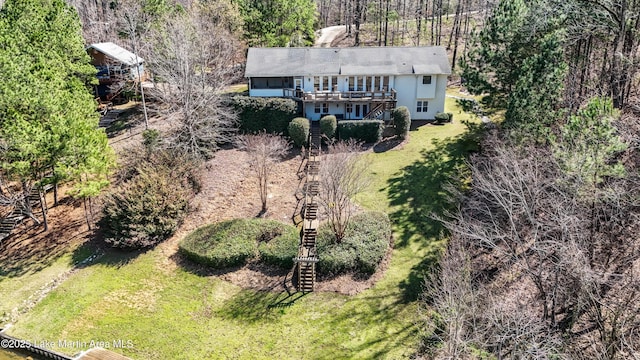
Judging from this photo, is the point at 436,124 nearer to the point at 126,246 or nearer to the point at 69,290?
the point at 126,246

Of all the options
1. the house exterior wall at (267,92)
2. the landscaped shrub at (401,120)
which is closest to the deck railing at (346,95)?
the house exterior wall at (267,92)

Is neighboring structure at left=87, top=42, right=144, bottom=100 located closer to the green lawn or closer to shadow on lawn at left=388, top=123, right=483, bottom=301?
the green lawn

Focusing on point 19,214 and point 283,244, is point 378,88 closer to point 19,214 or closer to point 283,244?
point 283,244

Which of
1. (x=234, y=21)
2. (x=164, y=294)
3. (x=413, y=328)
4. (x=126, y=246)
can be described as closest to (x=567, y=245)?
(x=413, y=328)

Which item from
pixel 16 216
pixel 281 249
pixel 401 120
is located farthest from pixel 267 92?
pixel 16 216

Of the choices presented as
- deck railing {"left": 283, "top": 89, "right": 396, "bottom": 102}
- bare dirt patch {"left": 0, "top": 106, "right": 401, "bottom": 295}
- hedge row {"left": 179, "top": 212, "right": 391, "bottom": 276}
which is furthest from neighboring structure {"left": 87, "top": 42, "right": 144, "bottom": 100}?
hedge row {"left": 179, "top": 212, "right": 391, "bottom": 276}

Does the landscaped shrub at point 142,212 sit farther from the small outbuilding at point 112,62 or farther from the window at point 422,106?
the window at point 422,106
